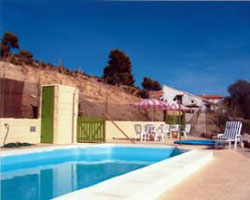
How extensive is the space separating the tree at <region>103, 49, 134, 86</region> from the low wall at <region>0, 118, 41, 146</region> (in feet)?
106

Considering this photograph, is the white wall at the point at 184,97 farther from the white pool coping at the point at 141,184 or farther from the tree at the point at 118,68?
the white pool coping at the point at 141,184

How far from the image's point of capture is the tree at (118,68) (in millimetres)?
44281

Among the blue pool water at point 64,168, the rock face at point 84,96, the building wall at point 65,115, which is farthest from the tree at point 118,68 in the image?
the blue pool water at point 64,168

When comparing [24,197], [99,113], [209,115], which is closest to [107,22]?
[99,113]

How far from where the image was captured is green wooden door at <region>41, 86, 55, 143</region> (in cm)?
1198

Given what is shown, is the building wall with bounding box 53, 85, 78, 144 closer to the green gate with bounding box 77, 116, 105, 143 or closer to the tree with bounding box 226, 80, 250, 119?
the green gate with bounding box 77, 116, 105, 143

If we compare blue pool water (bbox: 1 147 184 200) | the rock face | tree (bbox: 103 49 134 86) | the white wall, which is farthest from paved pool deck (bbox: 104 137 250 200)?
tree (bbox: 103 49 134 86)

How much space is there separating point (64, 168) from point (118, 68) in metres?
36.7

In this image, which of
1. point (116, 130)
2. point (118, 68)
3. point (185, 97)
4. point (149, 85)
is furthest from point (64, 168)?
point (149, 85)

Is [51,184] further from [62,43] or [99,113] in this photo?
[62,43]

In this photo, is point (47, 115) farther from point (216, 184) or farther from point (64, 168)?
point (216, 184)

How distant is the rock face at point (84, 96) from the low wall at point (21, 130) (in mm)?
985

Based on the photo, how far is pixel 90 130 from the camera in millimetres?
12984

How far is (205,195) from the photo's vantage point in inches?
174
